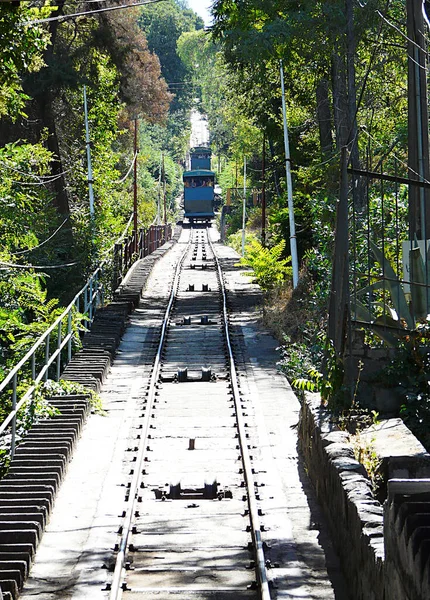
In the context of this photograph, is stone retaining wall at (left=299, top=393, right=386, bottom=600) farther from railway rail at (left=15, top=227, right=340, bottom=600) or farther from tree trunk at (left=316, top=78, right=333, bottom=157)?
tree trunk at (left=316, top=78, right=333, bottom=157)

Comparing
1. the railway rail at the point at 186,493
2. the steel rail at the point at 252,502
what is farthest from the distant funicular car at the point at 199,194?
the steel rail at the point at 252,502

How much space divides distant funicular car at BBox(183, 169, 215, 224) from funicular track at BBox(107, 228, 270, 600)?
6889 centimetres

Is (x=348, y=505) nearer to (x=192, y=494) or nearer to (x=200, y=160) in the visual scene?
(x=192, y=494)

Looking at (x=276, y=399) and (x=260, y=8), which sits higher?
(x=260, y=8)

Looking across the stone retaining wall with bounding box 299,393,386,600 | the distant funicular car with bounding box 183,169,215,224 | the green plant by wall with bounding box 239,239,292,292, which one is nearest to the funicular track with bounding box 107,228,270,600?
the stone retaining wall with bounding box 299,393,386,600

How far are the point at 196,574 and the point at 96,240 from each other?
26.0 meters

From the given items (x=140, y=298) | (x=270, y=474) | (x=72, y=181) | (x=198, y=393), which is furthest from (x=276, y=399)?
(x=72, y=181)

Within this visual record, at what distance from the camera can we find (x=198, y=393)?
64.1 ft

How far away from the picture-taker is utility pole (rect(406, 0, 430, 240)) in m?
14.9

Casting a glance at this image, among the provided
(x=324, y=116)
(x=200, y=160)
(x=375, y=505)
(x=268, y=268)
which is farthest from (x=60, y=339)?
(x=200, y=160)

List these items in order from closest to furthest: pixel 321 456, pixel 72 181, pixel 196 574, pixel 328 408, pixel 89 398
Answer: pixel 196 574 < pixel 321 456 < pixel 328 408 < pixel 89 398 < pixel 72 181

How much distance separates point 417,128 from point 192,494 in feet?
19.3

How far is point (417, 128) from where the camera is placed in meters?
15.2

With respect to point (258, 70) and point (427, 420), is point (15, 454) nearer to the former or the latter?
point (427, 420)
